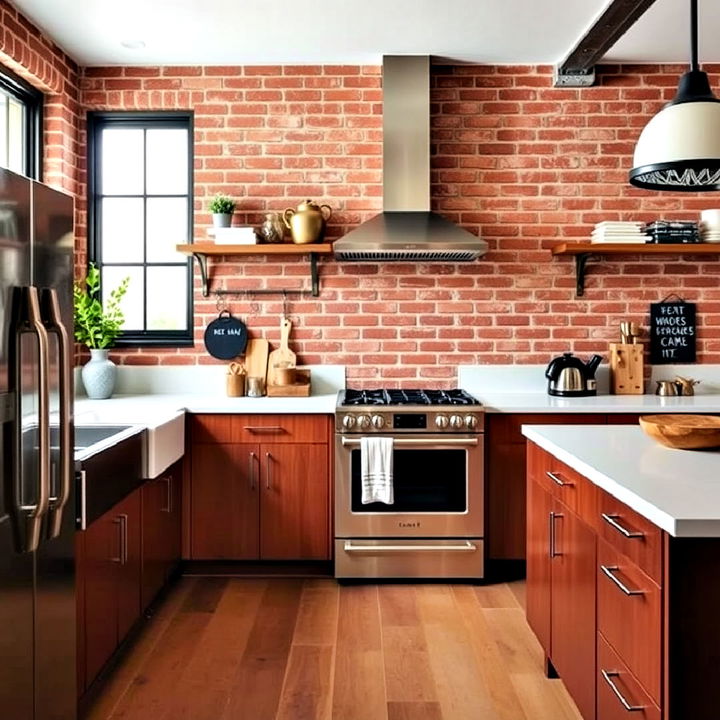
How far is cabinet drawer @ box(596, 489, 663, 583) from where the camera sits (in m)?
1.59

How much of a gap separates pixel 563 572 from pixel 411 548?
143 centimetres

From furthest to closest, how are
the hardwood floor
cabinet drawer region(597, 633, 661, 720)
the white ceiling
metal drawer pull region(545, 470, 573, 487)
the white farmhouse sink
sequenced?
the white ceiling
the white farmhouse sink
the hardwood floor
metal drawer pull region(545, 470, 573, 487)
cabinet drawer region(597, 633, 661, 720)

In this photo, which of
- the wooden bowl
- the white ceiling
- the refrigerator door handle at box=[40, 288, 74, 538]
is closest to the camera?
the refrigerator door handle at box=[40, 288, 74, 538]

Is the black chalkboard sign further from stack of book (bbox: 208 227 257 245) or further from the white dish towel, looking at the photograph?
stack of book (bbox: 208 227 257 245)

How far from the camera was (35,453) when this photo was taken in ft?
6.12

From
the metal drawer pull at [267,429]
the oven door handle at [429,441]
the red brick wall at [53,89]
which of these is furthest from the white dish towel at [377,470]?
the red brick wall at [53,89]

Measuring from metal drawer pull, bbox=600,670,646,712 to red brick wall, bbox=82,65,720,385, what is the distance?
2562 millimetres

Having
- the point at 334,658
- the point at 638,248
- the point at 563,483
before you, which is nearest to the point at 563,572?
the point at 563,483

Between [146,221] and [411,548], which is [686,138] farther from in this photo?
[146,221]

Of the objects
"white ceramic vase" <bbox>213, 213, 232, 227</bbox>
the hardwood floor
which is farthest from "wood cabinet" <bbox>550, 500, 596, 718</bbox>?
"white ceramic vase" <bbox>213, 213, 232, 227</bbox>

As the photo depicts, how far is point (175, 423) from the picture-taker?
3506mm

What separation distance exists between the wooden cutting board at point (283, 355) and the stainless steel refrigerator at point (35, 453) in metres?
2.19

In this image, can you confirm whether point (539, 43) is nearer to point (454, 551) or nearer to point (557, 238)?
point (557, 238)

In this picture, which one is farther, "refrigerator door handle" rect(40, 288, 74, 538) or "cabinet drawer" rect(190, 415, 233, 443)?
"cabinet drawer" rect(190, 415, 233, 443)
